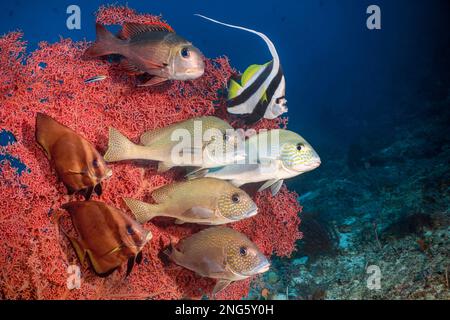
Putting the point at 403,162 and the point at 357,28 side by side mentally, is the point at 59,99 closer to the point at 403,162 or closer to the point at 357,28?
the point at 403,162

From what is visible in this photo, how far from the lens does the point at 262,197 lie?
12.9 ft

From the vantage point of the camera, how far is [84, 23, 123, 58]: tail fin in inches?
109

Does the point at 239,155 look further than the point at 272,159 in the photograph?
No

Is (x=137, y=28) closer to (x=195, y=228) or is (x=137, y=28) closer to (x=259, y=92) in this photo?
(x=259, y=92)

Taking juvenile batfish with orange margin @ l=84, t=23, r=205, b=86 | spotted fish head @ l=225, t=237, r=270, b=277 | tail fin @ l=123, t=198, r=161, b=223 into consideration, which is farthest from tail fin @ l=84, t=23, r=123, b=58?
spotted fish head @ l=225, t=237, r=270, b=277

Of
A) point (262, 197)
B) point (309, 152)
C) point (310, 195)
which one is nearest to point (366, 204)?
point (310, 195)

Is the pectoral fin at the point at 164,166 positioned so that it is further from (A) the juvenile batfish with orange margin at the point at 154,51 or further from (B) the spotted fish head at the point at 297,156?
(B) the spotted fish head at the point at 297,156

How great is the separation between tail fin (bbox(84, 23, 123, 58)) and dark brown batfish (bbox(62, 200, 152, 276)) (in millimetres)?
1414

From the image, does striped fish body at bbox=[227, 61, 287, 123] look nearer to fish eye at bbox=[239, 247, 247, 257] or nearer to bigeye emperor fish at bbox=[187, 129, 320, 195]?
bigeye emperor fish at bbox=[187, 129, 320, 195]

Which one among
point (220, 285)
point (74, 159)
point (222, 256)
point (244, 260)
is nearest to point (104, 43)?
point (74, 159)

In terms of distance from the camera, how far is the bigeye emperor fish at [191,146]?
2.68 m

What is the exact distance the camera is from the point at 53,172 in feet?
8.75

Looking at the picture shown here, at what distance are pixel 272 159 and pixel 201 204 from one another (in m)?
0.83

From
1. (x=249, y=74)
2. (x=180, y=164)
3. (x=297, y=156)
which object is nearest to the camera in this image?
(x=180, y=164)
